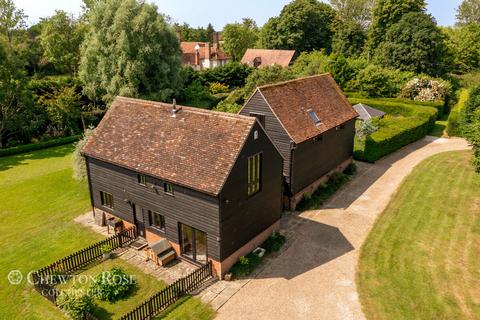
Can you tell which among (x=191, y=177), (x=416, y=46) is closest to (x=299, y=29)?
(x=416, y=46)

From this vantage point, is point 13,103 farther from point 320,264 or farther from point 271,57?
point 271,57

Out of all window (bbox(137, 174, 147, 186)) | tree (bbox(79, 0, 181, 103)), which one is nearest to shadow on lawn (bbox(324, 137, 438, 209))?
window (bbox(137, 174, 147, 186))

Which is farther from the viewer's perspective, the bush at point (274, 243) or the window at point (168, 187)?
the bush at point (274, 243)

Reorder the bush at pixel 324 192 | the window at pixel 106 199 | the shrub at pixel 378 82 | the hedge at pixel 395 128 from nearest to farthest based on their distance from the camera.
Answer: the window at pixel 106 199, the bush at pixel 324 192, the hedge at pixel 395 128, the shrub at pixel 378 82

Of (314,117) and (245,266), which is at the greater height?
(314,117)

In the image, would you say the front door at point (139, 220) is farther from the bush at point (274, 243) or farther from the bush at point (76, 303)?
the bush at point (274, 243)

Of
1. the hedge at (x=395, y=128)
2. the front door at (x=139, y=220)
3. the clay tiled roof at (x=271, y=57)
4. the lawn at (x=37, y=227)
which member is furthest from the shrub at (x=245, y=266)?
the clay tiled roof at (x=271, y=57)

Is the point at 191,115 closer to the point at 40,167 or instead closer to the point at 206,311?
the point at 206,311

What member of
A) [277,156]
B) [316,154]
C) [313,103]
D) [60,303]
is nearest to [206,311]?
[60,303]
